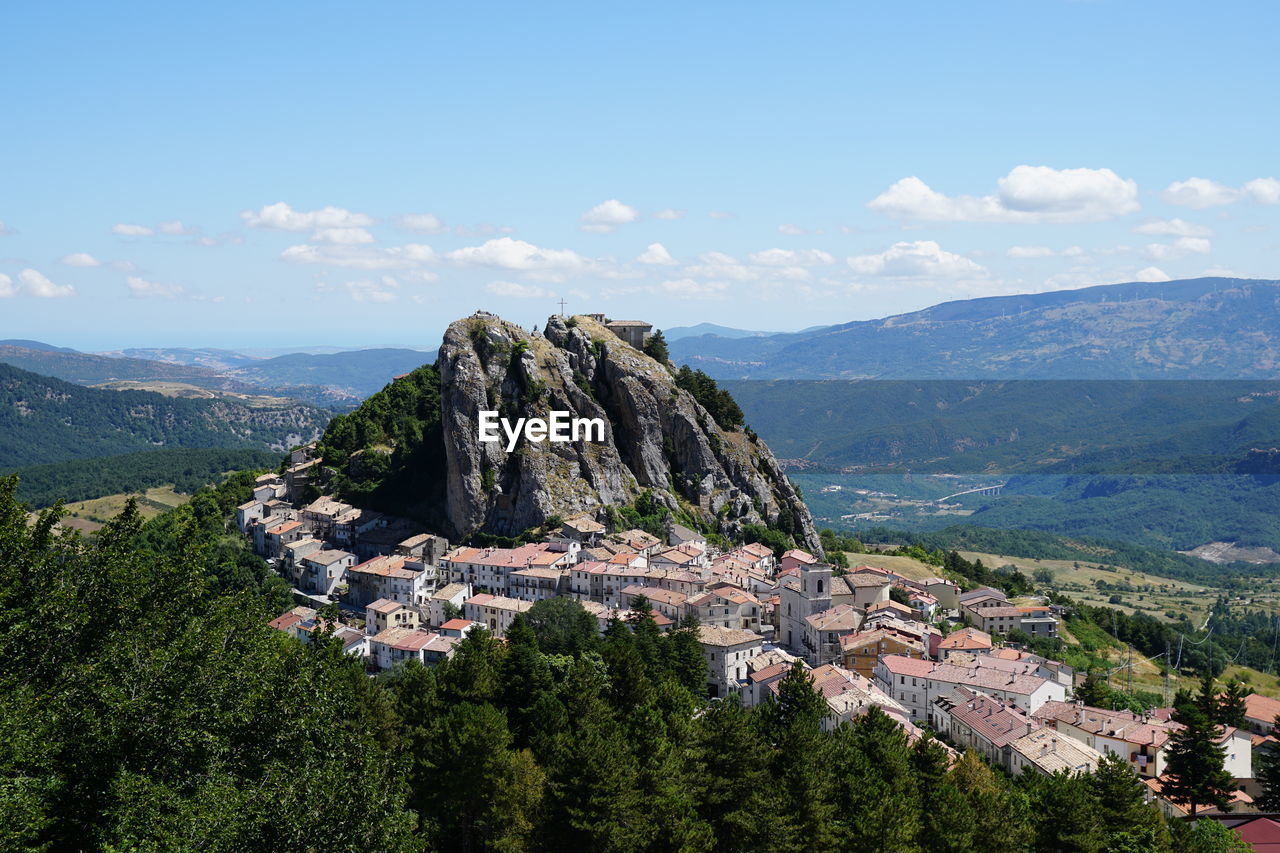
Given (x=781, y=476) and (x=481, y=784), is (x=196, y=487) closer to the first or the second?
(x=781, y=476)

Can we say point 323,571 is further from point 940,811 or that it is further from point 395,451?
point 940,811

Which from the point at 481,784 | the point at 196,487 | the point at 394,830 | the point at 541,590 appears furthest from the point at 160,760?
the point at 196,487

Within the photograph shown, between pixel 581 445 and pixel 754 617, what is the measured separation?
25.6 m

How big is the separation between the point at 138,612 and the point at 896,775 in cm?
Answer: 2797

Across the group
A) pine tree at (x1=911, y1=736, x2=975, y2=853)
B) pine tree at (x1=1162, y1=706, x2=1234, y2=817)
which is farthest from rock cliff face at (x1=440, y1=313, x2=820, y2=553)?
pine tree at (x1=1162, y1=706, x2=1234, y2=817)

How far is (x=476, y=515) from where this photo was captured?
285 feet

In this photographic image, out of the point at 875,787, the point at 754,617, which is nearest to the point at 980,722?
the point at 875,787

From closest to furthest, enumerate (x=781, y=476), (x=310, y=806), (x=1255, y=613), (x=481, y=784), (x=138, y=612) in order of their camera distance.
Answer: (x=310, y=806) < (x=138, y=612) < (x=481, y=784) < (x=781, y=476) < (x=1255, y=613)

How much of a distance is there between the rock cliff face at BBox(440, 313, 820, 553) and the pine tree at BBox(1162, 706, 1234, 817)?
162 feet

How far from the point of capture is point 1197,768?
46312 mm

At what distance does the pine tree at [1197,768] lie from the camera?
150 ft

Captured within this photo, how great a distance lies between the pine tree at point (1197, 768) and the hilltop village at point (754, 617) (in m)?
1.12

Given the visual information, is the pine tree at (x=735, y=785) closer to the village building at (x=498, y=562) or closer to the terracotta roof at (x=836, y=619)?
the terracotta roof at (x=836, y=619)

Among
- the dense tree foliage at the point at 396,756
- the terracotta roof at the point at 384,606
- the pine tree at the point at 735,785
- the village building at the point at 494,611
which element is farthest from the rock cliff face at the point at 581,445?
the pine tree at the point at 735,785
